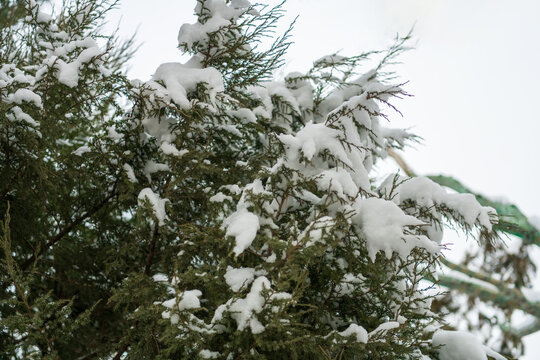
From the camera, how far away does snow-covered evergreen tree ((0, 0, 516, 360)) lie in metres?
2.47

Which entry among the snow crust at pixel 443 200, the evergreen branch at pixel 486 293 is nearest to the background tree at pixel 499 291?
the evergreen branch at pixel 486 293

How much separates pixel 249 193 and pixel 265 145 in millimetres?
1744

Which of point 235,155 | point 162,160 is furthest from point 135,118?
point 235,155

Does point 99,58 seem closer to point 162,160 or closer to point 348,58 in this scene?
point 162,160

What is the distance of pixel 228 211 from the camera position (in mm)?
3238

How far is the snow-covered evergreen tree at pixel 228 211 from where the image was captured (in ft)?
8.11

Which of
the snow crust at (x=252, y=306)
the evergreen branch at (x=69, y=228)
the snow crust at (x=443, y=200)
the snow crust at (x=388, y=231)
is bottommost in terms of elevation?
the snow crust at (x=252, y=306)

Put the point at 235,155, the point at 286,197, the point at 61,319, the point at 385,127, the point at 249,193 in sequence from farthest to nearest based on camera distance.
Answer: the point at 385,127, the point at 235,155, the point at 286,197, the point at 249,193, the point at 61,319

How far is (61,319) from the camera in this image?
98.0 inches

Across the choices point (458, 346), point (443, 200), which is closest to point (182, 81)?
point (443, 200)

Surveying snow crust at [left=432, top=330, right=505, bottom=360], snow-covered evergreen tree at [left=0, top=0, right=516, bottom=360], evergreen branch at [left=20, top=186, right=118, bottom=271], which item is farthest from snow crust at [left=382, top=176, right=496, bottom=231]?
evergreen branch at [left=20, top=186, right=118, bottom=271]

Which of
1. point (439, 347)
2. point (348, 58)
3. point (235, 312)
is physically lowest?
point (439, 347)

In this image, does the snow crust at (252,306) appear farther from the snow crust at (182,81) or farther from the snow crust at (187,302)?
the snow crust at (182,81)

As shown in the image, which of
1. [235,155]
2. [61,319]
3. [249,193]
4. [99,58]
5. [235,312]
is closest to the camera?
[235,312]
